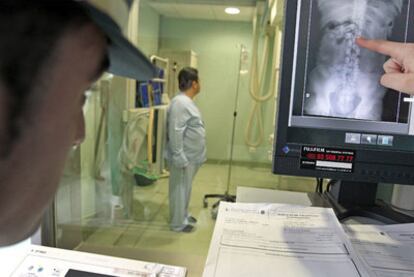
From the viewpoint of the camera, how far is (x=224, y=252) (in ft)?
1.62

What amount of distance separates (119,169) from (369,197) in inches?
78.9

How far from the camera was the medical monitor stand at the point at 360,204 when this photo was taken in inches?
26.1

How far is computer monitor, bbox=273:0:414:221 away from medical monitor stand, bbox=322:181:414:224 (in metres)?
0.11

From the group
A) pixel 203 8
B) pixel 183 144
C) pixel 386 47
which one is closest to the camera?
pixel 386 47

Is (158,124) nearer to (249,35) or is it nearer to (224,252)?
(249,35)

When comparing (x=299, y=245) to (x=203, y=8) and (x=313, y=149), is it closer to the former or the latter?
(x=313, y=149)

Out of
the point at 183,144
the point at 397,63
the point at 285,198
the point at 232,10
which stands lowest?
the point at 183,144

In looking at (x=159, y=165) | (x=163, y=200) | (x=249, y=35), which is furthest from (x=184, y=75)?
(x=249, y=35)

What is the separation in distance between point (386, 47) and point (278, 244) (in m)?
0.34

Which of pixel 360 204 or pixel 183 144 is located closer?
pixel 360 204

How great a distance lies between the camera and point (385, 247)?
55 cm

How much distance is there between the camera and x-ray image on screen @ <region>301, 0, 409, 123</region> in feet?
1.85

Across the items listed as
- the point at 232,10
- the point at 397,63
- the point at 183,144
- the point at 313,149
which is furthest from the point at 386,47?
the point at 232,10

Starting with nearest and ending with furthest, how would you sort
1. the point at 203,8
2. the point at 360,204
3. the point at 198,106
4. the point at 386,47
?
the point at 386,47 → the point at 360,204 → the point at 198,106 → the point at 203,8
